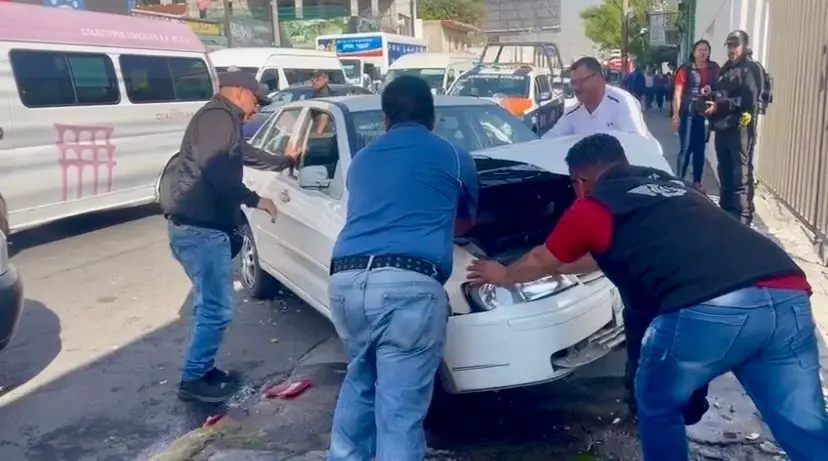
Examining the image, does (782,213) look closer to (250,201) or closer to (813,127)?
(813,127)

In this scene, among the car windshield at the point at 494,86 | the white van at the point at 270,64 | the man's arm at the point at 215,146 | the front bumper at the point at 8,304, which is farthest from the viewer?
the white van at the point at 270,64

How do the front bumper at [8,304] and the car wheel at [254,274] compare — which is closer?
the front bumper at [8,304]

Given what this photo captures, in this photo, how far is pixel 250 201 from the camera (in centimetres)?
445

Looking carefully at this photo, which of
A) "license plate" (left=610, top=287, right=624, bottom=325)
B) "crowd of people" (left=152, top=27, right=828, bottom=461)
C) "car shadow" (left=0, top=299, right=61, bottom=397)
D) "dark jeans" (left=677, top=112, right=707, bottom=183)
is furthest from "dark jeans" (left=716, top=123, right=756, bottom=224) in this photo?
"car shadow" (left=0, top=299, right=61, bottom=397)

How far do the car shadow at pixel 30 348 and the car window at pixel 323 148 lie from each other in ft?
6.94

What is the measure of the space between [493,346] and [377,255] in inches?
37.5

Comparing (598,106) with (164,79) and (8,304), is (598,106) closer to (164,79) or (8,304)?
(8,304)

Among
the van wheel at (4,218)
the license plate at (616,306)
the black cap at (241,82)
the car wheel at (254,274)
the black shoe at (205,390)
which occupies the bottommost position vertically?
the black shoe at (205,390)

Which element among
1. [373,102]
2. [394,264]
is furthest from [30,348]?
[394,264]

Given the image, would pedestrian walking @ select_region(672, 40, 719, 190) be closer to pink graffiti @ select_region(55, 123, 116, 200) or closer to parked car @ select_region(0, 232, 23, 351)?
pink graffiti @ select_region(55, 123, 116, 200)

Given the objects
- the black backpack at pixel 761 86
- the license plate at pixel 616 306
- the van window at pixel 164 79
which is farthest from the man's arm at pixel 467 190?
the van window at pixel 164 79

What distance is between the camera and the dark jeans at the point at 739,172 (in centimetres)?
743

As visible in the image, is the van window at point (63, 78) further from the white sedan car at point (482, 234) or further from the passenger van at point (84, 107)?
the white sedan car at point (482, 234)

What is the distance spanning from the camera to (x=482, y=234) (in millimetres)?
4312
